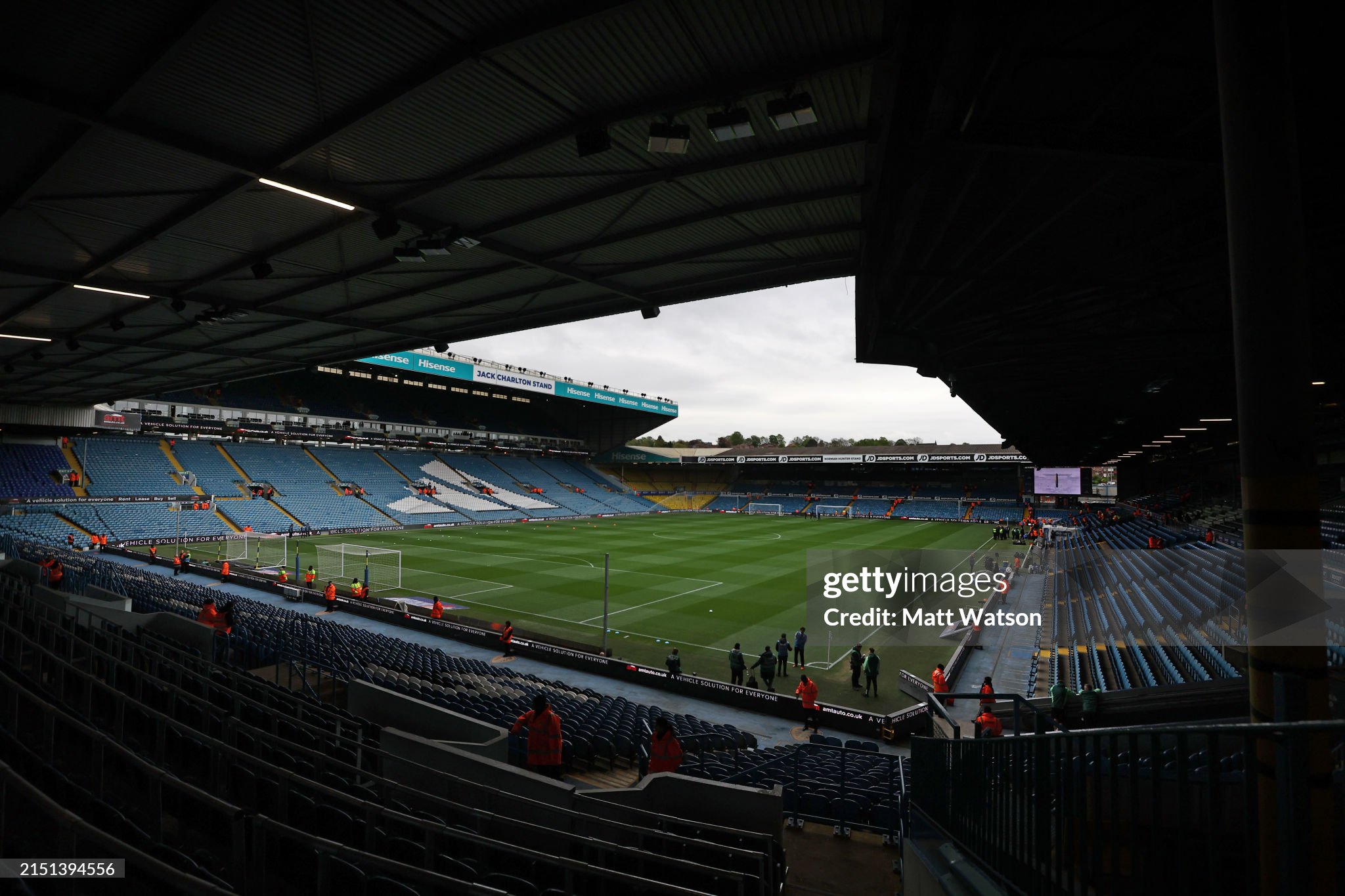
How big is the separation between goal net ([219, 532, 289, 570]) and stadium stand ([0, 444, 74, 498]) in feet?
36.9

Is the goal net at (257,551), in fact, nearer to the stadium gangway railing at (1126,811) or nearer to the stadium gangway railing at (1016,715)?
the stadium gangway railing at (1016,715)

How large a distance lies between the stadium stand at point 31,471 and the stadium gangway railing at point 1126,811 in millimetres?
53817

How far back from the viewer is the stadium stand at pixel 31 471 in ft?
131

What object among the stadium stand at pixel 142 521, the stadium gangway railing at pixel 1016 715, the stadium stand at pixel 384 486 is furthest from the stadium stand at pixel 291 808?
the stadium stand at pixel 384 486

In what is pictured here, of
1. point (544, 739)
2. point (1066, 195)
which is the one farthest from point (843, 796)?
point (1066, 195)

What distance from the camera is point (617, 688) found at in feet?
54.4

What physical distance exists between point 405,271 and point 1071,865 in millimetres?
13395

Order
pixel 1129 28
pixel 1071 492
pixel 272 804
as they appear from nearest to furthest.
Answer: pixel 1129 28 → pixel 272 804 → pixel 1071 492

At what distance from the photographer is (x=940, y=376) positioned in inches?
538

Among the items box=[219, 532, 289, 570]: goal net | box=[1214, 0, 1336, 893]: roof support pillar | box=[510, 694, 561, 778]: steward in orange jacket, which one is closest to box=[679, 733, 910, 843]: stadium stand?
box=[510, 694, 561, 778]: steward in orange jacket

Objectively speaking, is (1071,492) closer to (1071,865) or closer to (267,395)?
(1071,865)

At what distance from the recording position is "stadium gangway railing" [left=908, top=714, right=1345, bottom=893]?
7.52ft

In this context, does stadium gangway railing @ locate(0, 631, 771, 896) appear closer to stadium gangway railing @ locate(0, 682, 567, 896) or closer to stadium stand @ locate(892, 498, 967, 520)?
stadium gangway railing @ locate(0, 682, 567, 896)

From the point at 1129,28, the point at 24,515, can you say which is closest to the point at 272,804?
the point at 1129,28
